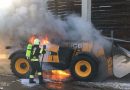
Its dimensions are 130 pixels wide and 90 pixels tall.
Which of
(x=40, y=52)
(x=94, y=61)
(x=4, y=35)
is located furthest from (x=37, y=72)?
(x=4, y=35)

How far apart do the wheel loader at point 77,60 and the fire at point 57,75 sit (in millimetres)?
175

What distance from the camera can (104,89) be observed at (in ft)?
46.8

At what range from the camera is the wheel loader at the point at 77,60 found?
1526 centimetres

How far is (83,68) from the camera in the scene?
15281mm

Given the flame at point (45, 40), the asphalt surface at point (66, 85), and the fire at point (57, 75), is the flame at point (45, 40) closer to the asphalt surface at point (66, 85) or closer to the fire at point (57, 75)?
the fire at point (57, 75)

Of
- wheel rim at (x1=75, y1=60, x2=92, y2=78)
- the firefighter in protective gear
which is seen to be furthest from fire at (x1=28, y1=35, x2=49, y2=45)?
wheel rim at (x1=75, y1=60, x2=92, y2=78)

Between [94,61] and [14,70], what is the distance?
2.72 m

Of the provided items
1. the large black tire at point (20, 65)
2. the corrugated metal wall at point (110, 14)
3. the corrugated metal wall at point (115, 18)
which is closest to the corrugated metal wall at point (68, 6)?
the corrugated metal wall at point (110, 14)

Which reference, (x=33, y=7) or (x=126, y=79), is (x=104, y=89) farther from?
(x=33, y=7)

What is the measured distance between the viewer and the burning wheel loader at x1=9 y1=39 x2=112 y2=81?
15.2 meters

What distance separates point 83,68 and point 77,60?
1.03ft

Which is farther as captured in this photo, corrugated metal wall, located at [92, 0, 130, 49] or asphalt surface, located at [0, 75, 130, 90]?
corrugated metal wall, located at [92, 0, 130, 49]

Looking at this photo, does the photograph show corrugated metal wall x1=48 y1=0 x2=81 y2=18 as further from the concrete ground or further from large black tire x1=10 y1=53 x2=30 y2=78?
the concrete ground

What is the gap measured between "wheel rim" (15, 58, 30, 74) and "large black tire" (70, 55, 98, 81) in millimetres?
1519
